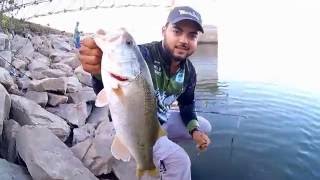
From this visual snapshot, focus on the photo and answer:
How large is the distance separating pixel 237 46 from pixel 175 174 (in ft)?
47.7

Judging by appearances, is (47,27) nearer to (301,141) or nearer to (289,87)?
(289,87)

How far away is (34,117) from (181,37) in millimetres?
2445

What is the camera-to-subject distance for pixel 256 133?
7438mm

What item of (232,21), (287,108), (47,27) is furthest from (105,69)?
(232,21)

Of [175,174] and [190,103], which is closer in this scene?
[175,174]

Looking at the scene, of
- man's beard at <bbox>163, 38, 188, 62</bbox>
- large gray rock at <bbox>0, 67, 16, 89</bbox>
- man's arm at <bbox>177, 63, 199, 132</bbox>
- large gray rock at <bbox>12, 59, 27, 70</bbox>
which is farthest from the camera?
large gray rock at <bbox>12, 59, 27, 70</bbox>

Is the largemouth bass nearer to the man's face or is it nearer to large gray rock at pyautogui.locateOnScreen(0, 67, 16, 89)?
the man's face

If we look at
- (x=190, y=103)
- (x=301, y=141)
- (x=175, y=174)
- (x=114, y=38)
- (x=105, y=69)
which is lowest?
(x=301, y=141)

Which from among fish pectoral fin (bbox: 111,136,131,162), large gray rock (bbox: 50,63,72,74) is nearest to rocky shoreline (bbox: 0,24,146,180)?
large gray rock (bbox: 50,63,72,74)

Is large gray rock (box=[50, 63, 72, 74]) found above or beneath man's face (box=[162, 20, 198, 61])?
beneath

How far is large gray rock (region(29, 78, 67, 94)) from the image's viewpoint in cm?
629

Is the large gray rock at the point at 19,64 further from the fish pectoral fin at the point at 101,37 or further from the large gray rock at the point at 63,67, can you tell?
the fish pectoral fin at the point at 101,37

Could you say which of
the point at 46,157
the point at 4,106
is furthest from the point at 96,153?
the point at 4,106

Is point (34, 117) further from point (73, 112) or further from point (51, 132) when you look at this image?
point (73, 112)
